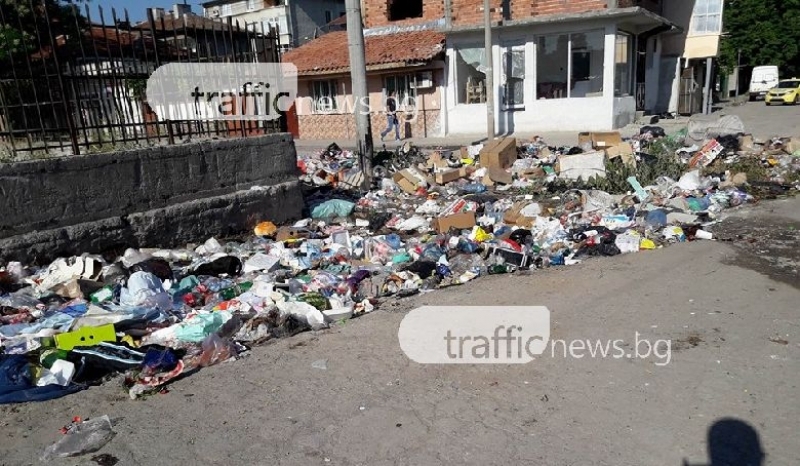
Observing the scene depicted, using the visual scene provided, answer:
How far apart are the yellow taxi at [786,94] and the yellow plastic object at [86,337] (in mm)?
32136

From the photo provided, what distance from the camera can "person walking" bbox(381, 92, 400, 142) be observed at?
19.1m

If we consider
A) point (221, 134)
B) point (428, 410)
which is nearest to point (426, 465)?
point (428, 410)

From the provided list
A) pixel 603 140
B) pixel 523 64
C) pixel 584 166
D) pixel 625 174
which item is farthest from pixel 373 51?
pixel 625 174

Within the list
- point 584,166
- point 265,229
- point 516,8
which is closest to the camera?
point 265,229

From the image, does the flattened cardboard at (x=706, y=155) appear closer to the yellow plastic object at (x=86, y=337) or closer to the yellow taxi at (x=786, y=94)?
the yellow plastic object at (x=86, y=337)

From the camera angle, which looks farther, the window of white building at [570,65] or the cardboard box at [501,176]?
the window of white building at [570,65]

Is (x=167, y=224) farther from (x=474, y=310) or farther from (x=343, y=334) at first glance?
(x=474, y=310)

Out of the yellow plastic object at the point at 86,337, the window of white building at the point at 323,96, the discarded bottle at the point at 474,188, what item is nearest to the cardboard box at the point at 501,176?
the discarded bottle at the point at 474,188

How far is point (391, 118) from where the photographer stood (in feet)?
63.6

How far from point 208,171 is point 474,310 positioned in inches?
144

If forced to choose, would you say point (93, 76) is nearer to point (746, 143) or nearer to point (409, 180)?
point (409, 180)

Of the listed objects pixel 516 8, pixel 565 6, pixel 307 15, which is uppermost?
pixel 307 15

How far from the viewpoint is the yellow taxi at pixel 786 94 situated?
27203 millimetres

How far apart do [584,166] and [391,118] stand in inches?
430
